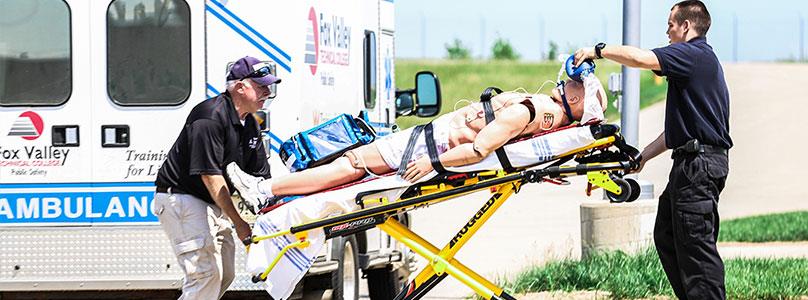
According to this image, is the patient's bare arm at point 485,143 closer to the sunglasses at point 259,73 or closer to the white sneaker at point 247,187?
the white sneaker at point 247,187

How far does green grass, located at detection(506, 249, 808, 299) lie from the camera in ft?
32.4

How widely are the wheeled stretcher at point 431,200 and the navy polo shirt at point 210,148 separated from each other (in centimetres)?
39

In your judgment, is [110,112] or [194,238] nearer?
[194,238]

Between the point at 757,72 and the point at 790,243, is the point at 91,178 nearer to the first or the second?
the point at 790,243

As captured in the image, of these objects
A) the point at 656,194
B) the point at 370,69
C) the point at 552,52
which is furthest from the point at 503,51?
the point at 370,69

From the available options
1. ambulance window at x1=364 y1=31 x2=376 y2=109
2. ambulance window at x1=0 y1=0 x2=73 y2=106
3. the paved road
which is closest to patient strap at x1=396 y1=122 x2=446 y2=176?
ambulance window at x1=0 y1=0 x2=73 y2=106

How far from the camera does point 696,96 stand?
7590mm

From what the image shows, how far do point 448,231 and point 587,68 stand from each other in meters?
11.0

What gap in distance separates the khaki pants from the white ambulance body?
0.71 meters

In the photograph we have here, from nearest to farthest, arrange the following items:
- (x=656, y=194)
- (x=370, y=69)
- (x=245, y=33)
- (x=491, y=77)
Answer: (x=245, y=33)
(x=370, y=69)
(x=656, y=194)
(x=491, y=77)

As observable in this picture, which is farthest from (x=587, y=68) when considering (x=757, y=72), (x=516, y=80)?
(x=757, y=72)

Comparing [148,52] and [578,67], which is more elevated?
[148,52]

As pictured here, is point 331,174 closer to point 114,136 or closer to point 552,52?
point 114,136

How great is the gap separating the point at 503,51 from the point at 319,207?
5789cm
